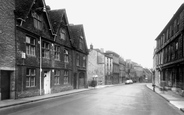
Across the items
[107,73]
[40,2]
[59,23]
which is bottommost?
[107,73]

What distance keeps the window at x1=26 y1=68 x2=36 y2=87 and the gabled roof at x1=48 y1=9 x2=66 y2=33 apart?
7019mm

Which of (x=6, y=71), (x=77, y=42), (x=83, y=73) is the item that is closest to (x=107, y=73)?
(x=83, y=73)

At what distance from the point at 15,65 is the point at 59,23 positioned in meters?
10.1

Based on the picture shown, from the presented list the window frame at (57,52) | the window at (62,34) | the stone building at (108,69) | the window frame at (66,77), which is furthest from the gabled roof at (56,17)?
the stone building at (108,69)

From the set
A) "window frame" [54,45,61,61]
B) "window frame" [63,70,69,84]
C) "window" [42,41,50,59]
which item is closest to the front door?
"window" [42,41,50,59]

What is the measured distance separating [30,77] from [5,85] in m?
3.44

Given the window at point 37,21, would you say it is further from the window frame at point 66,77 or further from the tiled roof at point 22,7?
the window frame at point 66,77

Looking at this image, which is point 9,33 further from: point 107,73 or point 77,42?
point 107,73

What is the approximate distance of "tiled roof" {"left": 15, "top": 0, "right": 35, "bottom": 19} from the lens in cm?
1647

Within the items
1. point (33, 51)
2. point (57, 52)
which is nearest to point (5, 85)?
point (33, 51)

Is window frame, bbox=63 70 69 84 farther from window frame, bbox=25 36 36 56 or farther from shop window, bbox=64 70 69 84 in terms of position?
window frame, bbox=25 36 36 56

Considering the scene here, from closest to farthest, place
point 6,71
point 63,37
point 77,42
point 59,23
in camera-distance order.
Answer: point 6,71 < point 59,23 < point 63,37 < point 77,42

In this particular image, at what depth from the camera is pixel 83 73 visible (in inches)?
1344

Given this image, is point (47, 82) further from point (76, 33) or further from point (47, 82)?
point (76, 33)
